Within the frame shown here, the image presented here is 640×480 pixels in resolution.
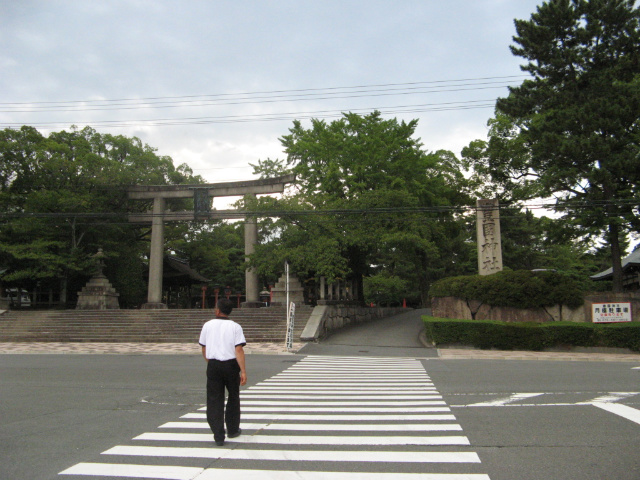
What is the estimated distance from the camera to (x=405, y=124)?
32.1 m

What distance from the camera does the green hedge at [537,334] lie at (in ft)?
63.4

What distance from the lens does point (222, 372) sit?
5719 mm

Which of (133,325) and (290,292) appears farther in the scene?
(290,292)

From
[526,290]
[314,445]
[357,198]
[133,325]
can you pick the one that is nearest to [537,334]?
[526,290]

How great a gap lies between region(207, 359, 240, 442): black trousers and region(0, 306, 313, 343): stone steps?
1750 cm

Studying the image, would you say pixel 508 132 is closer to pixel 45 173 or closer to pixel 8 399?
pixel 45 173

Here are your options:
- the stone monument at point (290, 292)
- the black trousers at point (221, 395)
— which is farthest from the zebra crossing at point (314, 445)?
the stone monument at point (290, 292)

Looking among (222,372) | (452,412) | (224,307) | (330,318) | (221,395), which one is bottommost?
(452,412)

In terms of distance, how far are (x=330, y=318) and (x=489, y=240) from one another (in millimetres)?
8723

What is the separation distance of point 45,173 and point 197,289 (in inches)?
724

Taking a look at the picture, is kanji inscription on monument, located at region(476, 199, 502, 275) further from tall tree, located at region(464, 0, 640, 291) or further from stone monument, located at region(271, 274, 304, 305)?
stone monument, located at region(271, 274, 304, 305)

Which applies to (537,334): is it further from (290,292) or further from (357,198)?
(290,292)

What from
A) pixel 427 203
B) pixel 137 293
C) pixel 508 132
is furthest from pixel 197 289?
pixel 508 132

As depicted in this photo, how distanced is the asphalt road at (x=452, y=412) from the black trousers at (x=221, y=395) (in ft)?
→ 2.21
